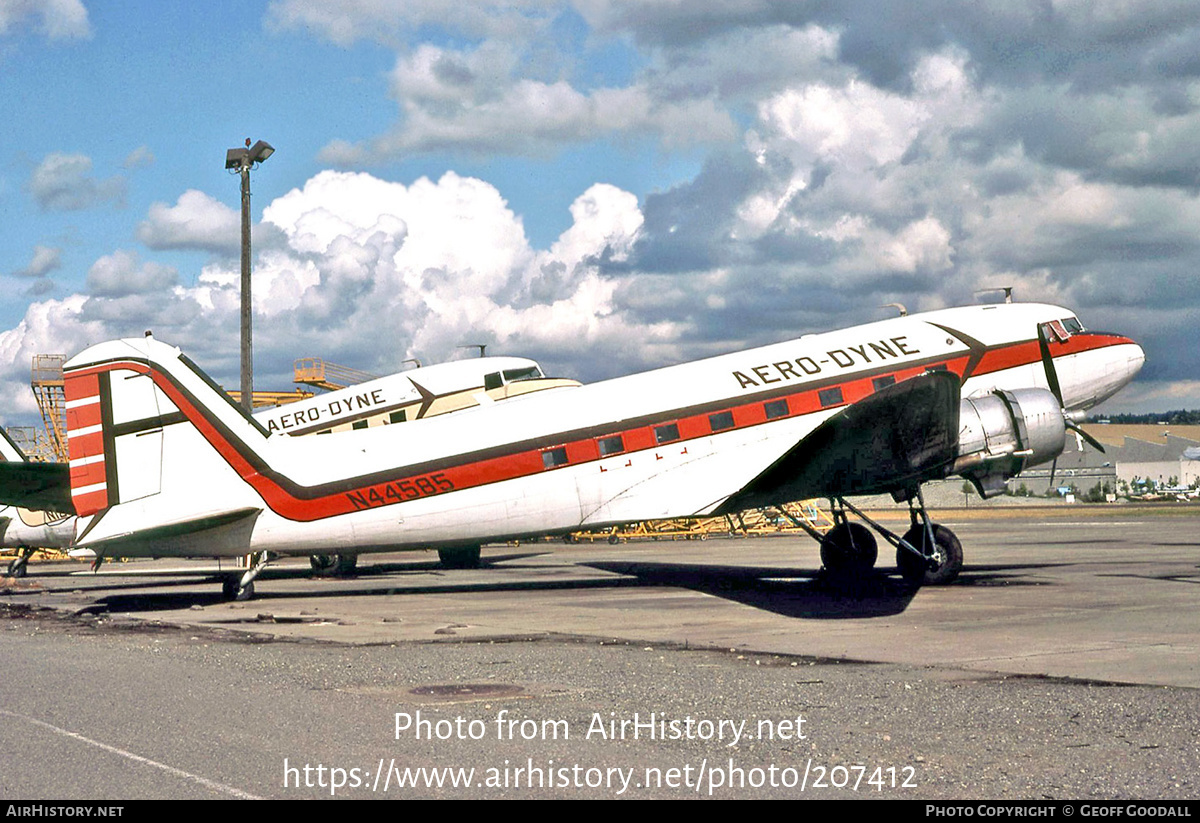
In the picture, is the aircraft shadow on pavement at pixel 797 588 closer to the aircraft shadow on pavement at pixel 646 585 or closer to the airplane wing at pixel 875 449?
the aircraft shadow on pavement at pixel 646 585

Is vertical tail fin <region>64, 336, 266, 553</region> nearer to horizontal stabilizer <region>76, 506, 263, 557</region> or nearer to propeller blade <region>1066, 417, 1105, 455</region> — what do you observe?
horizontal stabilizer <region>76, 506, 263, 557</region>

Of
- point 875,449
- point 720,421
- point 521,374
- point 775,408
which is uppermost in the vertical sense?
point 521,374

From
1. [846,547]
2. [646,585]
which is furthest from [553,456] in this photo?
[846,547]

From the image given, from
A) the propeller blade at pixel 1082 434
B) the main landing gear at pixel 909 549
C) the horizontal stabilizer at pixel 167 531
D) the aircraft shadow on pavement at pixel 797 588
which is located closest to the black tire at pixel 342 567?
the aircraft shadow on pavement at pixel 797 588

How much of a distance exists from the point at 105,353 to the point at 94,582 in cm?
1218

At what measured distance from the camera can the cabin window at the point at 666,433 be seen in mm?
22391

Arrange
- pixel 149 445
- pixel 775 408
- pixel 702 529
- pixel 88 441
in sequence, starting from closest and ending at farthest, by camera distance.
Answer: pixel 88 441 → pixel 149 445 → pixel 775 408 → pixel 702 529

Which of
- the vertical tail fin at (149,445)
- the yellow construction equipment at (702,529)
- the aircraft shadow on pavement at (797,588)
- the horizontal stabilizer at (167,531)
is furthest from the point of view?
the yellow construction equipment at (702,529)

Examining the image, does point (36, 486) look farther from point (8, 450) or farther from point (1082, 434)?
point (1082, 434)

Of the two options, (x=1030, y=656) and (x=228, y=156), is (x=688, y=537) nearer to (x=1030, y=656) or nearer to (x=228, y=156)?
(x=228, y=156)

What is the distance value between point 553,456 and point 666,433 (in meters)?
2.27

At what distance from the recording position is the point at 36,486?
24750 millimetres

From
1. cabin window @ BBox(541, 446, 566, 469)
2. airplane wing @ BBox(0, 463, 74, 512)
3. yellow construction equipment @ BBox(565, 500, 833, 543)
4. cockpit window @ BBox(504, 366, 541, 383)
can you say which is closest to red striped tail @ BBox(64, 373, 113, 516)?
airplane wing @ BBox(0, 463, 74, 512)

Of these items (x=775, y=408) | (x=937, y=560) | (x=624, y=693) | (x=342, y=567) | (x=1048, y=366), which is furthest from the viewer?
(x=342, y=567)
